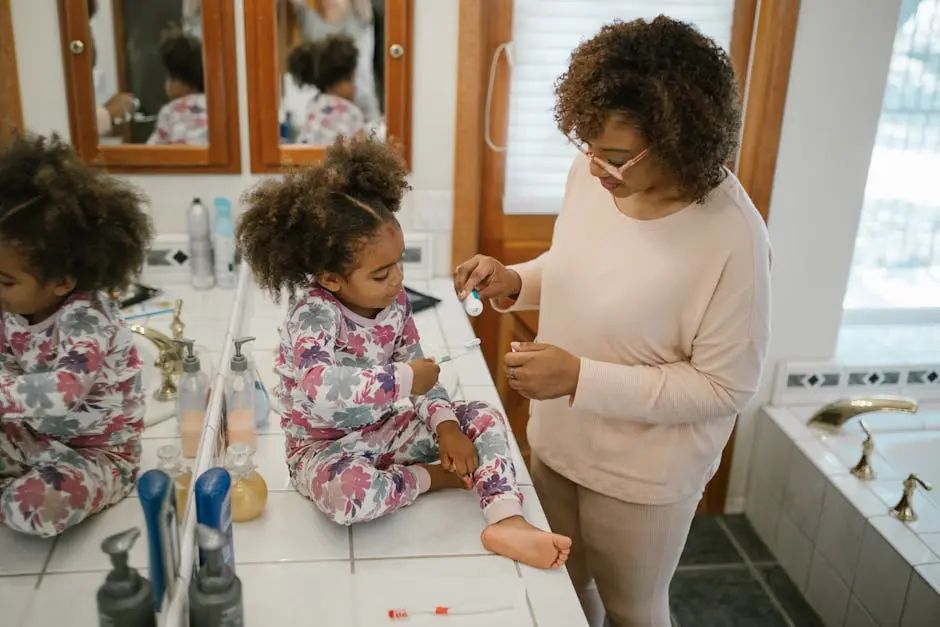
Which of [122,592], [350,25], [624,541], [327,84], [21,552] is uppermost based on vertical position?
[350,25]

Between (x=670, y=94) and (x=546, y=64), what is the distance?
1.11 m

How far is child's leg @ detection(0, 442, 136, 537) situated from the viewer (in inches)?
30.7

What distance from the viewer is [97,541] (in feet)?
2.83

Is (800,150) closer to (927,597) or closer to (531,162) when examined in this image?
(531,162)

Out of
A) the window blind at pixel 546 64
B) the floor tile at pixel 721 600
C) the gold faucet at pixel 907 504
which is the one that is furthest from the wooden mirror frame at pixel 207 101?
the gold faucet at pixel 907 504

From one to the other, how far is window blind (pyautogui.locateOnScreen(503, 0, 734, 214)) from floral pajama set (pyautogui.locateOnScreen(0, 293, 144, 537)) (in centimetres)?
153

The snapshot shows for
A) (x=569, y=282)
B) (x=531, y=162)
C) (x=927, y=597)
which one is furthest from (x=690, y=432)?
(x=531, y=162)

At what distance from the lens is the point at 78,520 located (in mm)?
846

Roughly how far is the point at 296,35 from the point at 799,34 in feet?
4.03

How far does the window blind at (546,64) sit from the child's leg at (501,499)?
39.5 inches

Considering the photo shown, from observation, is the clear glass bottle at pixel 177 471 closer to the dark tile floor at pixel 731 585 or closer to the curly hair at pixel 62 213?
the curly hair at pixel 62 213

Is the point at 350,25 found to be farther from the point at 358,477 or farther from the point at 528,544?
the point at 528,544

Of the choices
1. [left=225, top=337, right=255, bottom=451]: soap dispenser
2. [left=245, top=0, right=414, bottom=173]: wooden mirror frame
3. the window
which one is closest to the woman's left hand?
[left=225, top=337, right=255, bottom=451]: soap dispenser

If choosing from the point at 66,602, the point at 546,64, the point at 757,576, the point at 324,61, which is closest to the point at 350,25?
the point at 324,61
